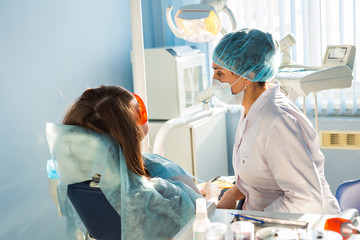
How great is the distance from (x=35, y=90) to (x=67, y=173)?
3.95ft

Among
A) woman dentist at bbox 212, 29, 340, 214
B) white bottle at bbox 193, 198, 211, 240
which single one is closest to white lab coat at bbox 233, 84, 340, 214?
woman dentist at bbox 212, 29, 340, 214

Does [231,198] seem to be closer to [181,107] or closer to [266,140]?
[266,140]

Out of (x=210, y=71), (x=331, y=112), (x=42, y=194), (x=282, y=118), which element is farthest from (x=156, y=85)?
(x=282, y=118)

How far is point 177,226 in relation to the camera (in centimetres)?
144

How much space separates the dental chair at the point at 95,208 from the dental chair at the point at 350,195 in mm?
838

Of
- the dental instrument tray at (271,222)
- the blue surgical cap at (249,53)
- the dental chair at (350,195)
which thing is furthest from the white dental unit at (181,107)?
the dental instrument tray at (271,222)

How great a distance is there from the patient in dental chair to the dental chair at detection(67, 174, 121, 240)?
2 centimetres

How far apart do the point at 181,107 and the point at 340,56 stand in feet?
3.62

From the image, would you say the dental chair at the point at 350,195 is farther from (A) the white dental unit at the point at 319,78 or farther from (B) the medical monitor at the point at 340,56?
(B) the medical monitor at the point at 340,56

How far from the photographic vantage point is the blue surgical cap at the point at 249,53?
1.67m

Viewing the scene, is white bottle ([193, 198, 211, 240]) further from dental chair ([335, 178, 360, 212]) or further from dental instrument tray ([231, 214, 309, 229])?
dental chair ([335, 178, 360, 212])

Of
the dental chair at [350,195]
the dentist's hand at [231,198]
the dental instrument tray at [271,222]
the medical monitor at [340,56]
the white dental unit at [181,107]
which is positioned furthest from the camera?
the white dental unit at [181,107]

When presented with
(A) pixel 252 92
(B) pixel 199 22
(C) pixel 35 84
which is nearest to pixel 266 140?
(A) pixel 252 92

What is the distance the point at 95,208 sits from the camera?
53.4 inches
